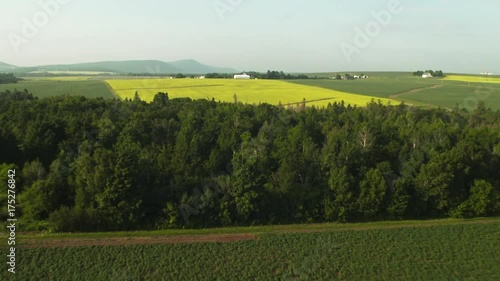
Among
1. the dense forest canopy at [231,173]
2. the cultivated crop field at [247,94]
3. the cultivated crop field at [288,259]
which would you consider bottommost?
the cultivated crop field at [288,259]

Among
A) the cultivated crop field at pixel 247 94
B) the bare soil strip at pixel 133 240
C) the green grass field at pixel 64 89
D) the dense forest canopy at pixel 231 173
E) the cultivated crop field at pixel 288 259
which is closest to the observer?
the cultivated crop field at pixel 288 259

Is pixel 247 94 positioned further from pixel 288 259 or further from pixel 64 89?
pixel 288 259

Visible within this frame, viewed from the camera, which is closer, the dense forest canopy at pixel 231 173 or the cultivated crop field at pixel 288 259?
the cultivated crop field at pixel 288 259

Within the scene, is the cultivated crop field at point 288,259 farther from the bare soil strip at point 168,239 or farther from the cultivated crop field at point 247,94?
the cultivated crop field at point 247,94

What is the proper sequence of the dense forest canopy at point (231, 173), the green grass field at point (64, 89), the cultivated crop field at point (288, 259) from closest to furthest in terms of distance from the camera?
the cultivated crop field at point (288, 259) → the dense forest canopy at point (231, 173) → the green grass field at point (64, 89)

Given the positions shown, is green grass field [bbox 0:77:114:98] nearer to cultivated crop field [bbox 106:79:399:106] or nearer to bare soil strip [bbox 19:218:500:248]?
cultivated crop field [bbox 106:79:399:106]

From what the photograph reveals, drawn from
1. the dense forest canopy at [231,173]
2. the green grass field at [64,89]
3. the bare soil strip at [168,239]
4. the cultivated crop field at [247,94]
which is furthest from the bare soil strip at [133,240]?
the green grass field at [64,89]

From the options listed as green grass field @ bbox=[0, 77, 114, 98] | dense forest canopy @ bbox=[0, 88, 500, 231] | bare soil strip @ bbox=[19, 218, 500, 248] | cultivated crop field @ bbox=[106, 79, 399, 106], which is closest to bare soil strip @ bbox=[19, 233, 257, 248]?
bare soil strip @ bbox=[19, 218, 500, 248]
